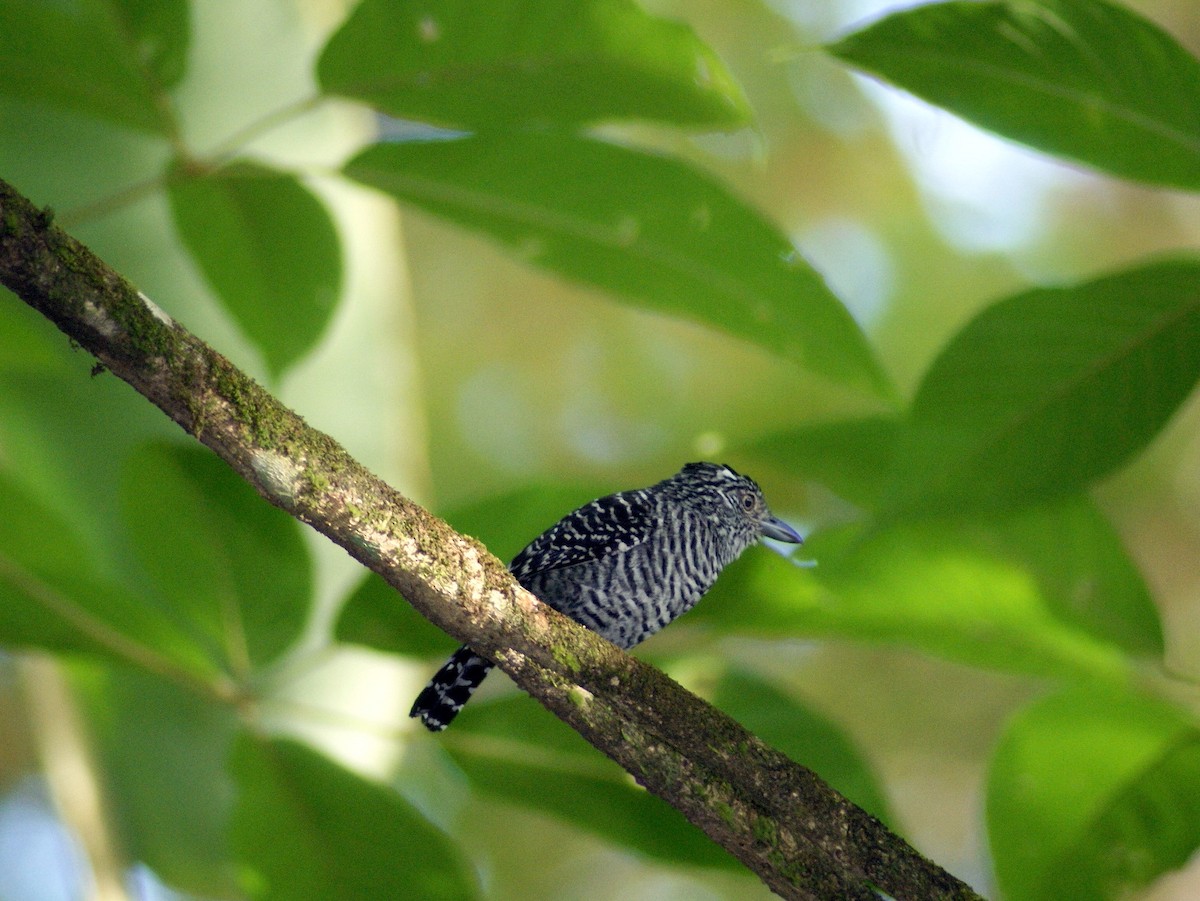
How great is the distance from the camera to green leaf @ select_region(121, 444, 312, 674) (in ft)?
8.07

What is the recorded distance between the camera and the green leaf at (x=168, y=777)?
3102 mm

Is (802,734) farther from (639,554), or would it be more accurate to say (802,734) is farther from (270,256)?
(270,256)

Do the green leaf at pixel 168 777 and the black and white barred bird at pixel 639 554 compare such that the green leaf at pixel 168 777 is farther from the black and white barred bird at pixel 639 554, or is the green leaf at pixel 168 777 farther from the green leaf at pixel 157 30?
the green leaf at pixel 157 30

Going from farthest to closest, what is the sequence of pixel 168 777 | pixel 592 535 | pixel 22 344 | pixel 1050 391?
pixel 168 777 → pixel 592 535 → pixel 22 344 → pixel 1050 391

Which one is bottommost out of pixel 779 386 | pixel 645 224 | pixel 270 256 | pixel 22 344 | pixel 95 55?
pixel 779 386

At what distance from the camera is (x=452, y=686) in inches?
102

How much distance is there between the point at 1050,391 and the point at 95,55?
190cm

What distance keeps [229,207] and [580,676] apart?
4.16 ft

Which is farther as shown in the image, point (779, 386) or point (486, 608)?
point (779, 386)

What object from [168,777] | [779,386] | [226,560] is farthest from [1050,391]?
[779,386]

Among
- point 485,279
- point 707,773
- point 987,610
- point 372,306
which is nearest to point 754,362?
point 485,279

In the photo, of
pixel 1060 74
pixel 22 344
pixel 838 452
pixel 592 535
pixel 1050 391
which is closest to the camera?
pixel 1060 74

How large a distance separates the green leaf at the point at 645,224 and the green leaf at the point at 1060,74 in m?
0.42

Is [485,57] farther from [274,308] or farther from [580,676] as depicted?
[580,676]
